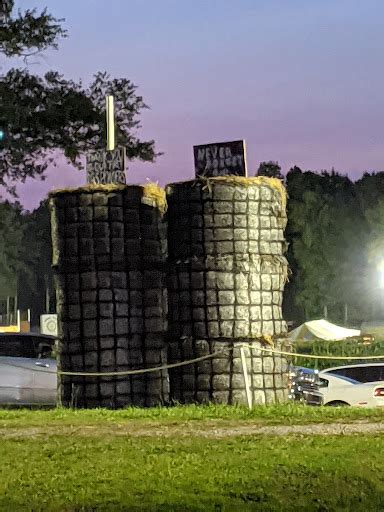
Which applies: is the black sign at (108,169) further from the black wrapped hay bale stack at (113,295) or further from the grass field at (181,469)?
the grass field at (181,469)

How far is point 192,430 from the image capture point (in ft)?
44.3

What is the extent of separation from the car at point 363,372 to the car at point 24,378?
621cm

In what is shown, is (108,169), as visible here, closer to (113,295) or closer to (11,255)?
(113,295)

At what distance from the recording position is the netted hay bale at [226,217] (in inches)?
682

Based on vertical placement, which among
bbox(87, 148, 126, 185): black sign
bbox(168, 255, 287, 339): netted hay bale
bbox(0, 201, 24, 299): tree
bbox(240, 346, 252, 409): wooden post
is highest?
bbox(0, 201, 24, 299): tree

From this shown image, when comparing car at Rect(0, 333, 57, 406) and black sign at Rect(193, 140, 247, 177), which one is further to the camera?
car at Rect(0, 333, 57, 406)

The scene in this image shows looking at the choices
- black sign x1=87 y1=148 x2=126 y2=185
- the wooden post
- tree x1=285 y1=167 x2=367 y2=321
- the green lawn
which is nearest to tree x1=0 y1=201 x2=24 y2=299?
tree x1=285 y1=167 x2=367 y2=321

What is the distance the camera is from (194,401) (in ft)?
57.1

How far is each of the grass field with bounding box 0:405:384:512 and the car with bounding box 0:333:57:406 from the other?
6.55 m

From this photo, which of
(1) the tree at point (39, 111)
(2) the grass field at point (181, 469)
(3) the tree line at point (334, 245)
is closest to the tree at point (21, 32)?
(1) the tree at point (39, 111)

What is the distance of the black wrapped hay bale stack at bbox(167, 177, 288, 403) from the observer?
17.3 m

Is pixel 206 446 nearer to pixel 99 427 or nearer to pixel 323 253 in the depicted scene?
pixel 99 427

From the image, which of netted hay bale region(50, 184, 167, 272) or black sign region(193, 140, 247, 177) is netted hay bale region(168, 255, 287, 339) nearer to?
netted hay bale region(50, 184, 167, 272)

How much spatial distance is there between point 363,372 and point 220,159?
7915 millimetres
